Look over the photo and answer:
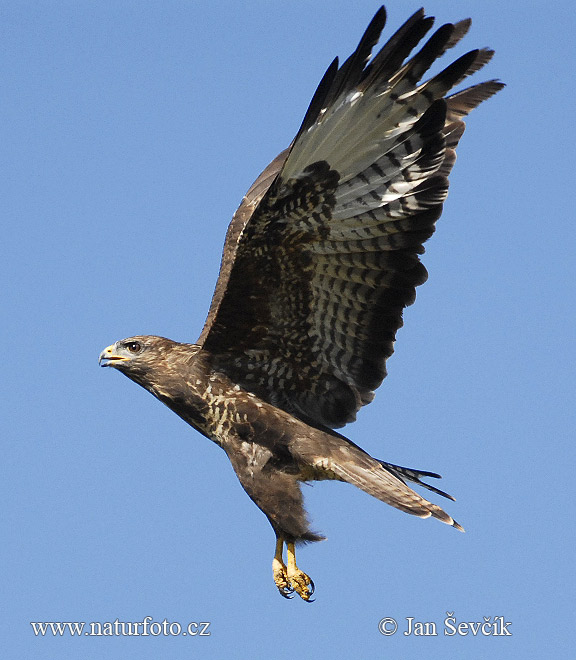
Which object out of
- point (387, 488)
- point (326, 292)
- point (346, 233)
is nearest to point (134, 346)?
point (326, 292)

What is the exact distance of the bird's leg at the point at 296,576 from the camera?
860cm

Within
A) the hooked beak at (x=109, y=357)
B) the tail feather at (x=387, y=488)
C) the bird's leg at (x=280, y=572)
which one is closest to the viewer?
the tail feather at (x=387, y=488)

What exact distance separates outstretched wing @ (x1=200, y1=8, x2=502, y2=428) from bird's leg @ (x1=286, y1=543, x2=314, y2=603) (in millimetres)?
954

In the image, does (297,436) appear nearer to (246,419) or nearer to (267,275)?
(246,419)

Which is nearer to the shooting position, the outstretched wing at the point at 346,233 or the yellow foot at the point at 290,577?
the outstretched wing at the point at 346,233

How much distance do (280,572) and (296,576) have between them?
117 millimetres

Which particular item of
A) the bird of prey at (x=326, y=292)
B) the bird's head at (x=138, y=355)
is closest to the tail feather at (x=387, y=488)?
the bird of prey at (x=326, y=292)

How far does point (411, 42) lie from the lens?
25.1ft

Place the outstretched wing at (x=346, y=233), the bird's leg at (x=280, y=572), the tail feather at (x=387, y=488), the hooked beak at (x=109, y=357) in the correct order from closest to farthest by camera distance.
A: the outstretched wing at (x=346, y=233), the tail feather at (x=387, y=488), the bird's leg at (x=280, y=572), the hooked beak at (x=109, y=357)

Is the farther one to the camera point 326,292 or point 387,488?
point 326,292

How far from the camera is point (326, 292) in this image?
8594 millimetres

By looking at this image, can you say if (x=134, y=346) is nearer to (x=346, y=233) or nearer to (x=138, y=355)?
(x=138, y=355)

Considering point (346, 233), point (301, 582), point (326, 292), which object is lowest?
point (301, 582)

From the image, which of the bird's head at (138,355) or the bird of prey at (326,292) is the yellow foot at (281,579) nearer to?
the bird of prey at (326,292)
